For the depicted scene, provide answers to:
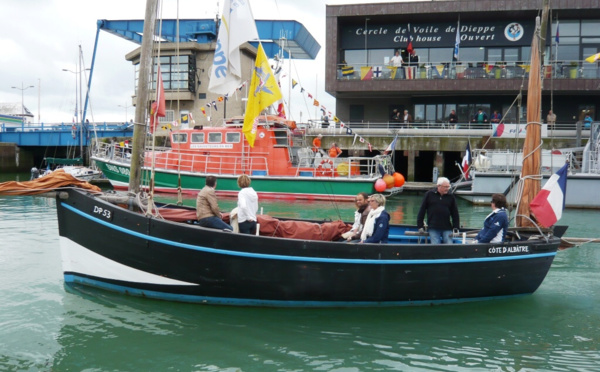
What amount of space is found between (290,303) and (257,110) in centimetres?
536

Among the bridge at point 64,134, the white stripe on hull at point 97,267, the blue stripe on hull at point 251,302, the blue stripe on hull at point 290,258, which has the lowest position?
the blue stripe on hull at point 251,302

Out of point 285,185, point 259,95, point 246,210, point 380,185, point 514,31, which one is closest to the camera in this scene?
point 246,210

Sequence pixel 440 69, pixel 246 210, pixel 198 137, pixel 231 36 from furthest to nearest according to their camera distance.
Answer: pixel 440 69
pixel 198 137
pixel 231 36
pixel 246 210

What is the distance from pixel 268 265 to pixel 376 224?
1.82 m

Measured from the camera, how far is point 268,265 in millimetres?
8102

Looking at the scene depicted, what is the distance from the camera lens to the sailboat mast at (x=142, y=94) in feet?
28.6

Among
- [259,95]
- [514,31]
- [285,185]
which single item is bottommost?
[285,185]

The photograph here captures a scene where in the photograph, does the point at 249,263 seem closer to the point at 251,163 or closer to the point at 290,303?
the point at 290,303

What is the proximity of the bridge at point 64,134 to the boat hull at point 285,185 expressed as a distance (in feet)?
51.9

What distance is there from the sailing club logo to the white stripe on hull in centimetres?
3223

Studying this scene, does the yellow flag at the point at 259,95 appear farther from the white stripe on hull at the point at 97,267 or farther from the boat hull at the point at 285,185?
the boat hull at the point at 285,185

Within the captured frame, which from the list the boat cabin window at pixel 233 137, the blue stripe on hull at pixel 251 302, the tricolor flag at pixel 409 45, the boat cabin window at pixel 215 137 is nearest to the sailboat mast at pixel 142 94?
the blue stripe on hull at pixel 251 302

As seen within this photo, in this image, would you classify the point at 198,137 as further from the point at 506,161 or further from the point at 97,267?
the point at 97,267

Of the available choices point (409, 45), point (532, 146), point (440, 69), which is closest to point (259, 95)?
point (532, 146)
